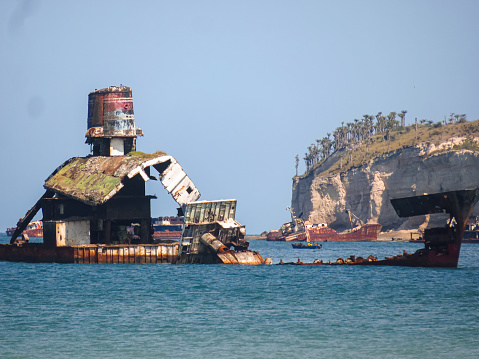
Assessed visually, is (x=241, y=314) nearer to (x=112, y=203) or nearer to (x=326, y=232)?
(x=112, y=203)

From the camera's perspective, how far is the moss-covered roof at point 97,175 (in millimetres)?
62438

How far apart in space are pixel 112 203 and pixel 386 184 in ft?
359

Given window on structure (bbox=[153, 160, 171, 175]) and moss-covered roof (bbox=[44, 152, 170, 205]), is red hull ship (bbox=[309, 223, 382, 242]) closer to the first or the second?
window on structure (bbox=[153, 160, 171, 175])

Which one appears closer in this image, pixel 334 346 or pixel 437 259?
pixel 334 346

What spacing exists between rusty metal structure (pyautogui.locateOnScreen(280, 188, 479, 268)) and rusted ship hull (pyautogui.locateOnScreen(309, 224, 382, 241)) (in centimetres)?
10290

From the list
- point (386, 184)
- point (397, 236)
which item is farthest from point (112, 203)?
point (386, 184)

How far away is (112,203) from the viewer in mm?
65375

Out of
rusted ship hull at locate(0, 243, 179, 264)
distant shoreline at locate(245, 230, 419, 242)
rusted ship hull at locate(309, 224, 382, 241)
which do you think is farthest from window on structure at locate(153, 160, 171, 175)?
rusted ship hull at locate(309, 224, 382, 241)

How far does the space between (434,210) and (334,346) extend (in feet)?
94.2

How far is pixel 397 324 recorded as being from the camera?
3303cm

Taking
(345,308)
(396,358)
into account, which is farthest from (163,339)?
(345,308)

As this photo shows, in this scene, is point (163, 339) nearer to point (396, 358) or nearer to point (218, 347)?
point (218, 347)

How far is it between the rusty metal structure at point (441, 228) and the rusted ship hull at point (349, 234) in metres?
103

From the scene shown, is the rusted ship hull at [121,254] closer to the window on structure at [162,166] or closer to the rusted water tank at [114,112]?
the window on structure at [162,166]
